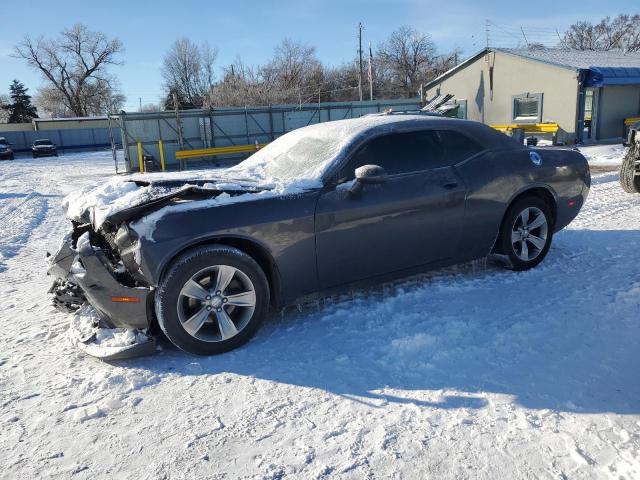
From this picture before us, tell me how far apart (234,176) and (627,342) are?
10.7 ft

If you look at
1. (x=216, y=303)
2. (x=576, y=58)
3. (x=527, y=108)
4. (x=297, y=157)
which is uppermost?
(x=576, y=58)

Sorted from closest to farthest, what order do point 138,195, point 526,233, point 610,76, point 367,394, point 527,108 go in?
point 367,394 → point 138,195 → point 526,233 → point 610,76 → point 527,108

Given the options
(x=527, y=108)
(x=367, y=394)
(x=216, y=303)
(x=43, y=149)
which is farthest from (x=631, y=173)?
(x=43, y=149)

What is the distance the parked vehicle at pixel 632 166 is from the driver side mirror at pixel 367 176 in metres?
6.52

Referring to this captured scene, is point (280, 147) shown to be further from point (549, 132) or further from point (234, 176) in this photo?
point (549, 132)

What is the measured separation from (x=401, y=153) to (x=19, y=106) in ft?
233

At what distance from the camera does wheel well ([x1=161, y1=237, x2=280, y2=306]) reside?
3510mm

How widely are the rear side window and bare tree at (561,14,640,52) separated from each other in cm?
Answer: 6685

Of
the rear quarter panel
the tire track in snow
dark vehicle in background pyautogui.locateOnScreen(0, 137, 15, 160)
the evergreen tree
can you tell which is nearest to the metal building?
the rear quarter panel

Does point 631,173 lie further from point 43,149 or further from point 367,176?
point 43,149

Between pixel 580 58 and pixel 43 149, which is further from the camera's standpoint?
pixel 43 149

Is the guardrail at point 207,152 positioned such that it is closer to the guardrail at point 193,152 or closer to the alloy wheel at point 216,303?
the guardrail at point 193,152

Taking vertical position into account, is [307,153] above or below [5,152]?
above

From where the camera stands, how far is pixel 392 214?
3988 millimetres
